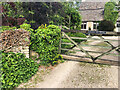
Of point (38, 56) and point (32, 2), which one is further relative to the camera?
point (32, 2)

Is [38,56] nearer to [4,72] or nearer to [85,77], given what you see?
[4,72]

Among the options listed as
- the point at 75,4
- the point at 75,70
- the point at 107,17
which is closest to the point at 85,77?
the point at 75,70

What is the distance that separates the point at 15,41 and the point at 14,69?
3.18 ft

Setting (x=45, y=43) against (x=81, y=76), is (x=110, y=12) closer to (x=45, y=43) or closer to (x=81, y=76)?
(x=45, y=43)

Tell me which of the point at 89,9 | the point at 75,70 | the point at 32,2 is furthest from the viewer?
the point at 89,9

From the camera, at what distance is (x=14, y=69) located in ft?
12.3

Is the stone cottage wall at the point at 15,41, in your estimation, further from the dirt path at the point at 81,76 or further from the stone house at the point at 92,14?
the stone house at the point at 92,14

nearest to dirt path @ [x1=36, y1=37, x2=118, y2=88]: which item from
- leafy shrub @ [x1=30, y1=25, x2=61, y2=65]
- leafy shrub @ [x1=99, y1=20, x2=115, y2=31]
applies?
leafy shrub @ [x1=30, y1=25, x2=61, y2=65]

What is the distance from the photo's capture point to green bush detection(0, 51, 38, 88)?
11.7 ft

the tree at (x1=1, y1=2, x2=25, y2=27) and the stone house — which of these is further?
the stone house

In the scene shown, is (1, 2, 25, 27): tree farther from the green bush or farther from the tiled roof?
the tiled roof

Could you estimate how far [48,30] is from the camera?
191 inches

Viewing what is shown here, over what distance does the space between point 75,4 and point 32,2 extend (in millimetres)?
7406

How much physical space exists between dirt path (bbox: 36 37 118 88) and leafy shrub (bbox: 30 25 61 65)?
0.62 meters
